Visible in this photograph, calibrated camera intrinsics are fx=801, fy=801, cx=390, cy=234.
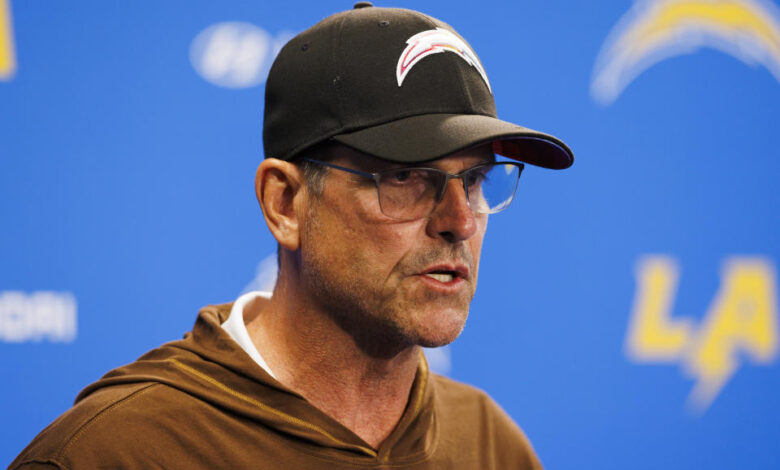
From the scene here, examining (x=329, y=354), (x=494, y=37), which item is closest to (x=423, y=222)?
(x=329, y=354)

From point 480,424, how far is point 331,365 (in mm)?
371

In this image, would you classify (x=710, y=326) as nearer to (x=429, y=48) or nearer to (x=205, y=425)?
(x=429, y=48)

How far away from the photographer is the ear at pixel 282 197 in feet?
3.75

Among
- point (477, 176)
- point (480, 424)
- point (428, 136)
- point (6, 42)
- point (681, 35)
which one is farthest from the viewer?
point (681, 35)

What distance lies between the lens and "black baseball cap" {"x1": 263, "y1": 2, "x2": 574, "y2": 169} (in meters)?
1.04

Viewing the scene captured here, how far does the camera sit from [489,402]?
1.47 m

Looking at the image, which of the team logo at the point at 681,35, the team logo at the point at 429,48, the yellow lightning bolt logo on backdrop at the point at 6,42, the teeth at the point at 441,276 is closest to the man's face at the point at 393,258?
the teeth at the point at 441,276

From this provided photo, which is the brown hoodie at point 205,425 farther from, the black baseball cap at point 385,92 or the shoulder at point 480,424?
the black baseball cap at point 385,92

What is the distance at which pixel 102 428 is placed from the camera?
1.05m

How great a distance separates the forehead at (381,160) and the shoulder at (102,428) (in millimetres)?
395

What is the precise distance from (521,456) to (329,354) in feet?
1.56

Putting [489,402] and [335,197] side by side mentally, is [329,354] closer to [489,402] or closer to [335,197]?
[335,197]

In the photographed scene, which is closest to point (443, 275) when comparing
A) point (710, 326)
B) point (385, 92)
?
point (385, 92)

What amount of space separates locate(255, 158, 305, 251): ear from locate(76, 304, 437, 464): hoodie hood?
0.57 ft
